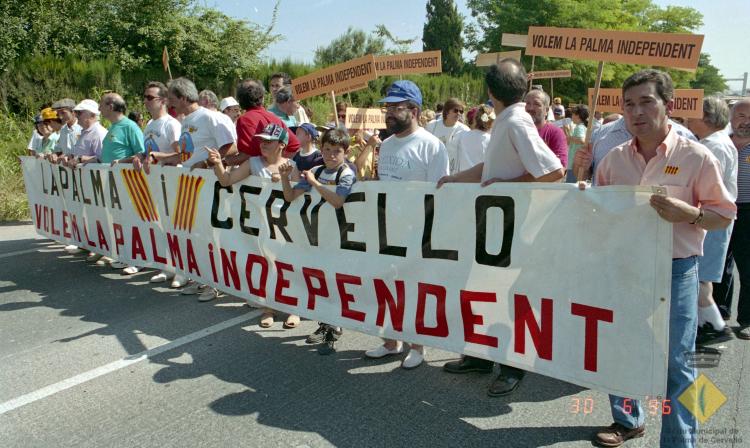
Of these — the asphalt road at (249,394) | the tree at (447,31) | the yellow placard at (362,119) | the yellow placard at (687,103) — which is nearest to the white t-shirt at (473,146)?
the yellow placard at (362,119)

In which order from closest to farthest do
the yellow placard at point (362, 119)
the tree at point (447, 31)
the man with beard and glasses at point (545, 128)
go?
the man with beard and glasses at point (545, 128) → the yellow placard at point (362, 119) → the tree at point (447, 31)

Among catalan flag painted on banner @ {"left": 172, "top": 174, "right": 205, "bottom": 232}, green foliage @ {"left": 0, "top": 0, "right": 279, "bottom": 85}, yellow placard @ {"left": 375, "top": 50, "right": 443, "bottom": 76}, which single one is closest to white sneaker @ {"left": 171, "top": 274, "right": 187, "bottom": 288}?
catalan flag painted on banner @ {"left": 172, "top": 174, "right": 205, "bottom": 232}

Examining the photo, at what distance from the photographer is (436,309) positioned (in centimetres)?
365

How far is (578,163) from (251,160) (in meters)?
2.76

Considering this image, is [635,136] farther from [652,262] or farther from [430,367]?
[430,367]

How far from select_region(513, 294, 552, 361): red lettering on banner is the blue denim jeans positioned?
609 millimetres

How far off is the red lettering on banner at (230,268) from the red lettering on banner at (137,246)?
1.52 meters

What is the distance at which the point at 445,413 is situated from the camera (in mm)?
3496

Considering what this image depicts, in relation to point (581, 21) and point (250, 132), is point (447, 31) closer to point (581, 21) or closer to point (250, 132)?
point (581, 21)

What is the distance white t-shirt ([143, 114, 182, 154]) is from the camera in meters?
6.43

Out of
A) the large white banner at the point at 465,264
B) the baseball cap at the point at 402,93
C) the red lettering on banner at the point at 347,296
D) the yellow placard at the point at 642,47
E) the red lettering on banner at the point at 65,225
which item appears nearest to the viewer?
the large white banner at the point at 465,264

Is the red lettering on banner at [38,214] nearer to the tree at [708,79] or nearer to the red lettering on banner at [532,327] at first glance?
the red lettering on banner at [532,327]

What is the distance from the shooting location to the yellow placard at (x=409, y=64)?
7516mm

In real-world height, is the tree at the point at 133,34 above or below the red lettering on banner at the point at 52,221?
above
